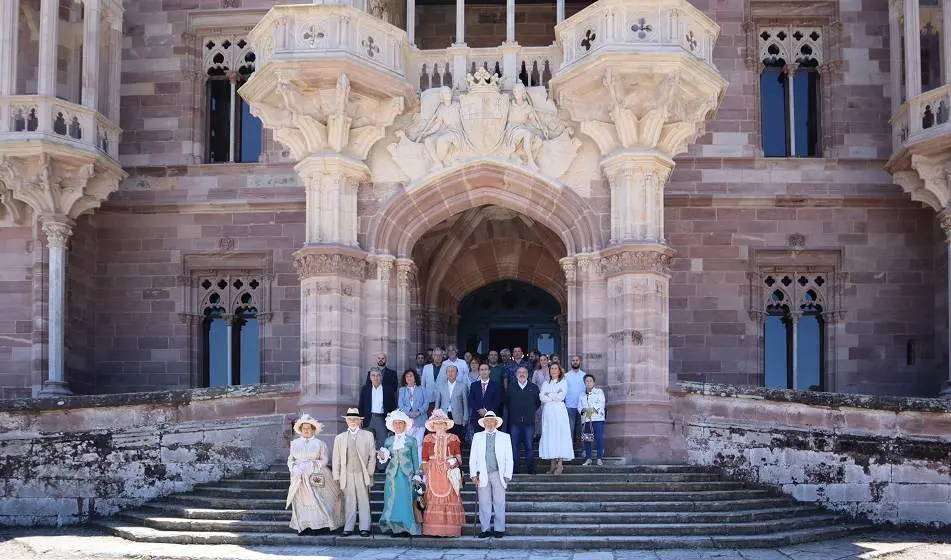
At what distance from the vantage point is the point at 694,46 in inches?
811

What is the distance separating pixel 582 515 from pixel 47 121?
1191cm

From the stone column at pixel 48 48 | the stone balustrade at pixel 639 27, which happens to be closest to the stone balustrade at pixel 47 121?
the stone column at pixel 48 48

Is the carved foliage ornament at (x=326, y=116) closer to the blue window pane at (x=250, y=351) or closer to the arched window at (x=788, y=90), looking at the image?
the blue window pane at (x=250, y=351)

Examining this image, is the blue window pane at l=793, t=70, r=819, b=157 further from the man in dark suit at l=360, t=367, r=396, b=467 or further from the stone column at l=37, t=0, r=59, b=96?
the stone column at l=37, t=0, r=59, b=96

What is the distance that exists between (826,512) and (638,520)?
2.96 meters

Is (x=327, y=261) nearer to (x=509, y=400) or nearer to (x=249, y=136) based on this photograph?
(x=509, y=400)

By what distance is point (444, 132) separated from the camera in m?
21.2

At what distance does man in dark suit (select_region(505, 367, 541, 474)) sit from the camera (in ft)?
61.6

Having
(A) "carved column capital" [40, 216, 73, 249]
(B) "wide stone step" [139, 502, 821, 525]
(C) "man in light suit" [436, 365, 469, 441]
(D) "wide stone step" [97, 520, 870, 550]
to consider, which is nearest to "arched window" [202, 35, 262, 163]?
(A) "carved column capital" [40, 216, 73, 249]

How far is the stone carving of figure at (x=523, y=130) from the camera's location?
2098 centimetres

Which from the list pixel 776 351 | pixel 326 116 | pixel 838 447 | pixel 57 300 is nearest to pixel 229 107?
pixel 57 300

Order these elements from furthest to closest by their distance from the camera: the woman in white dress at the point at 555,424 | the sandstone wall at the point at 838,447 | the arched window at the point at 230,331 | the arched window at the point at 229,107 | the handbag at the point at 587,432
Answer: the arched window at the point at 229,107 < the arched window at the point at 230,331 < the handbag at the point at 587,432 < the woman in white dress at the point at 555,424 < the sandstone wall at the point at 838,447

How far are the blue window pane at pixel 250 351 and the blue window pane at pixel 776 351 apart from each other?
30.5 feet

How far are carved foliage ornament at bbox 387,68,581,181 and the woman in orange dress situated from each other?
5725 millimetres
